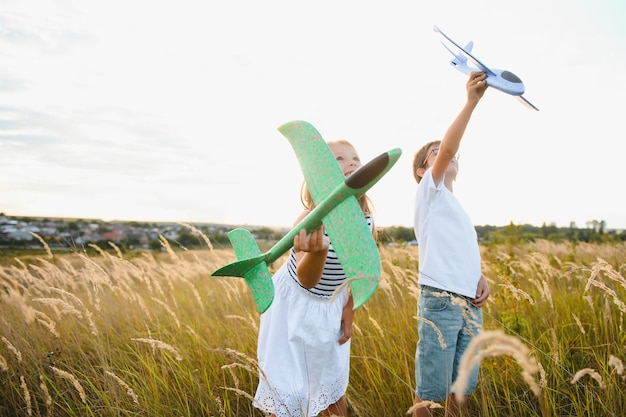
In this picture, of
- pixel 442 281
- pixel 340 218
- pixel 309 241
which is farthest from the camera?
pixel 442 281

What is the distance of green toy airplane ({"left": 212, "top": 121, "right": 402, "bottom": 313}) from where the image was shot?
56.3 inches

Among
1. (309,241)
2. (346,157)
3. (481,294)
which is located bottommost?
(481,294)

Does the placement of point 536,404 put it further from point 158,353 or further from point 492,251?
point 492,251

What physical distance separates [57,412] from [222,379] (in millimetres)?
1228

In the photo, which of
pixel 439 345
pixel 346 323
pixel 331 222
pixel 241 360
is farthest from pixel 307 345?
pixel 331 222

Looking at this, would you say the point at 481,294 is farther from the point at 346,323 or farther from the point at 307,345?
the point at 307,345

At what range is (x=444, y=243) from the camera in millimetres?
2283

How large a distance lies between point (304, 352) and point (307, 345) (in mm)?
45

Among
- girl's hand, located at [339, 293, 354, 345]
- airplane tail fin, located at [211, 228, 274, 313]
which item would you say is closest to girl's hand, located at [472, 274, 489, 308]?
girl's hand, located at [339, 293, 354, 345]

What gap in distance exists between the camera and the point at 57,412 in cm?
293

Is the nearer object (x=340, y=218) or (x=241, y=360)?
(x=340, y=218)

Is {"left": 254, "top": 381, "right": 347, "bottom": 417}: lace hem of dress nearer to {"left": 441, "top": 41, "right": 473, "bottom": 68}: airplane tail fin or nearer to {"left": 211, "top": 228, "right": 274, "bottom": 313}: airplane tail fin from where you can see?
{"left": 211, "top": 228, "right": 274, "bottom": 313}: airplane tail fin

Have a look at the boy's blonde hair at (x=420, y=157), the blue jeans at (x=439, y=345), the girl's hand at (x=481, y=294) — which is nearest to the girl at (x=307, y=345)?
the blue jeans at (x=439, y=345)

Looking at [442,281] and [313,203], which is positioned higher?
[313,203]
